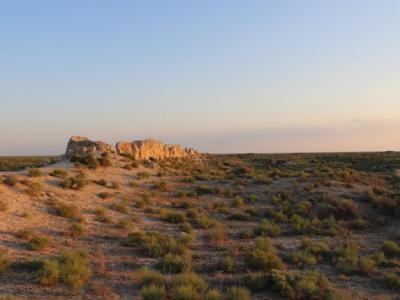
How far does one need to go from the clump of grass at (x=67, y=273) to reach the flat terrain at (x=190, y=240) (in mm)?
28

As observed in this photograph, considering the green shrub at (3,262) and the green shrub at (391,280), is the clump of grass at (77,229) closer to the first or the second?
the green shrub at (3,262)

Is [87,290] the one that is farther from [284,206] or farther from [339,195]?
[339,195]

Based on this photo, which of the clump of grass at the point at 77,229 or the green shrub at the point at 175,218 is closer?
the clump of grass at the point at 77,229

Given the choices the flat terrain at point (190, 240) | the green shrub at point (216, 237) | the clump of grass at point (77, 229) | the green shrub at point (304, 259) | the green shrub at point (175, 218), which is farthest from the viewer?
the green shrub at point (175, 218)

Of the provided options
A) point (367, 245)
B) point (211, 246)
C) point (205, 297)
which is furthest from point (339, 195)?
point (205, 297)

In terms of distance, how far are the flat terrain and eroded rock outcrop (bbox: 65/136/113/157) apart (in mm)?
7636

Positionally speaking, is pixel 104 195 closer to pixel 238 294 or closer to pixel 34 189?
pixel 34 189

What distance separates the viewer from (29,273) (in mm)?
9828

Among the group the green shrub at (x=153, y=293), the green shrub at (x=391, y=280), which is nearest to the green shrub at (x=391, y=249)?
the green shrub at (x=391, y=280)

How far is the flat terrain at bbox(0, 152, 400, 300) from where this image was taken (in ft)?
30.3

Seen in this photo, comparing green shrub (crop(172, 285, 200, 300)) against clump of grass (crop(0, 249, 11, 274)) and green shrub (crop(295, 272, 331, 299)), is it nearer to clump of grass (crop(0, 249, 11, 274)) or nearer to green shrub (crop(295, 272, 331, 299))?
green shrub (crop(295, 272, 331, 299))

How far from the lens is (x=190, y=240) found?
14172mm

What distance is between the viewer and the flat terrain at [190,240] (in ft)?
Answer: 30.3

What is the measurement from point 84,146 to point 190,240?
2519cm
